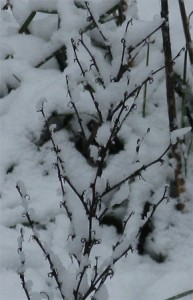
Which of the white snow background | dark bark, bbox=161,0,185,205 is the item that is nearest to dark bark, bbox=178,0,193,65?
dark bark, bbox=161,0,185,205

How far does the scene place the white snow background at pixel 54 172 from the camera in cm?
163

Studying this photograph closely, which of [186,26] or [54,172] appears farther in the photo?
[54,172]

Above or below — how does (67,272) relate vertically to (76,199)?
below

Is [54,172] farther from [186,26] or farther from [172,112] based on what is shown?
[186,26]

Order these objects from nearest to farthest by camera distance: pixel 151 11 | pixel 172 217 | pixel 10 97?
pixel 172 217
pixel 10 97
pixel 151 11

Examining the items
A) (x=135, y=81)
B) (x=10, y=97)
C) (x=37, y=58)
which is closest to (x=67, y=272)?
(x=135, y=81)

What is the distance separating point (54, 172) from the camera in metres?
2.00

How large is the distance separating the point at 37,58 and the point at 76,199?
139cm

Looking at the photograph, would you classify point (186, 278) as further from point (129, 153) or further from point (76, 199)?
point (76, 199)

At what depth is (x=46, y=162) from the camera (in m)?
2.04

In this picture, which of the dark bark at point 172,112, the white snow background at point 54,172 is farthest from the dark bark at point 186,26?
the white snow background at point 54,172

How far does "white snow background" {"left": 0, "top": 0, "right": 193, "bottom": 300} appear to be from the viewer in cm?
163

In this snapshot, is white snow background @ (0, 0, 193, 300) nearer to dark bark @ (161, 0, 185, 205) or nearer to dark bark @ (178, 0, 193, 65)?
dark bark @ (161, 0, 185, 205)

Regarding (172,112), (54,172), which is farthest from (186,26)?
(54,172)
